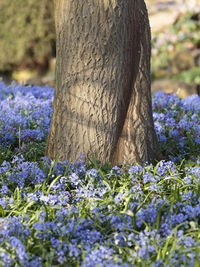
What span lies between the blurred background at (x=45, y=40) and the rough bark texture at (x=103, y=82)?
768cm

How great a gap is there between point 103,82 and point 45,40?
9.23m

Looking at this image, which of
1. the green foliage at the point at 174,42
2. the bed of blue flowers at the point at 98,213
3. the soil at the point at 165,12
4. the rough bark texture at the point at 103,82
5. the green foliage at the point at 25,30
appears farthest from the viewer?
the soil at the point at 165,12

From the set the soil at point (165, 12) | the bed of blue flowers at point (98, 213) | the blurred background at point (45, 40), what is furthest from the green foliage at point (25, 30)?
the bed of blue flowers at point (98, 213)

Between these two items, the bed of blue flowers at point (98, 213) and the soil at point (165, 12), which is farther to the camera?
the soil at point (165, 12)

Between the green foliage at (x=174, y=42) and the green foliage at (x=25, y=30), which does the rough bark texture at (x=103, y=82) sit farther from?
Result: the green foliage at (x=25, y=30)

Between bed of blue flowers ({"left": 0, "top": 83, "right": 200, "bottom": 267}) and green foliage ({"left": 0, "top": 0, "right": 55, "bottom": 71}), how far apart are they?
28.8 feet

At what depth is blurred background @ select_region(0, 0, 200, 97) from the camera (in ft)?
37.8

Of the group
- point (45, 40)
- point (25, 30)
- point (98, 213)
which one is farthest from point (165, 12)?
point (98, 213)

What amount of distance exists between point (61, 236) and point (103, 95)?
5.08ft

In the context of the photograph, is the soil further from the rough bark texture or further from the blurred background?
the rough bark texture

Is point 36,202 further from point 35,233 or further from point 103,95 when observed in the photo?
point 103,95

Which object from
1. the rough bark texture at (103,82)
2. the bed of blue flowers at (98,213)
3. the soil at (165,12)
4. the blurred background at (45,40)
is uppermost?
the soil at (165,12)

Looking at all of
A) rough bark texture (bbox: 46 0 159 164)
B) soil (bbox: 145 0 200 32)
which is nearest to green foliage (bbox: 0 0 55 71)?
soil (bbox: 145 0 200 32)

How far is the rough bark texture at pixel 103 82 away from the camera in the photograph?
339cm
